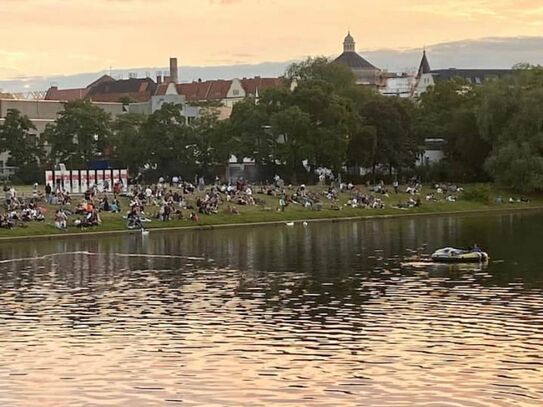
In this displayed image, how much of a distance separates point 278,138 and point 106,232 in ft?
132

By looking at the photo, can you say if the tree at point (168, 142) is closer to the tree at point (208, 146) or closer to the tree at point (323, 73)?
the tree at point (208, 146)

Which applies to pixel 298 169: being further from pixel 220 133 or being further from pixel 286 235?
pixel 286 235

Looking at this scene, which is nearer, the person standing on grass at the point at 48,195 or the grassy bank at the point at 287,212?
the grassy bank at the point at 287,212

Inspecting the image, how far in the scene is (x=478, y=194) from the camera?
103750 mm

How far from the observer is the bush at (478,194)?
103 metres

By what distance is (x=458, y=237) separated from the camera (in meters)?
71.8

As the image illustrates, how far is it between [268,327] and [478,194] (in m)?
70.0

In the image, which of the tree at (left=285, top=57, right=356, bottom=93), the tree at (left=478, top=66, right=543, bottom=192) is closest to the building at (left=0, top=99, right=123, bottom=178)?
the tree at (left=285, top=57, right=356, bottom=93)

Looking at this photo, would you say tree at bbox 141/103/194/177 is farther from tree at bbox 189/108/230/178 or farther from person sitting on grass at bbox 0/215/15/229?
person sitting on grass at bbox 0/215/15/229

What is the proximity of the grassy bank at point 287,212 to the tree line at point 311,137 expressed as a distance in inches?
214

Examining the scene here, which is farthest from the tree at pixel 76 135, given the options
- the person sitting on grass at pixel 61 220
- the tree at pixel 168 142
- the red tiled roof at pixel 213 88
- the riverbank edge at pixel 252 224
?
the red tiled roof at pixel 213 88

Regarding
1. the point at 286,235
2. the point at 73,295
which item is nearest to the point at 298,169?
the point at 286,235

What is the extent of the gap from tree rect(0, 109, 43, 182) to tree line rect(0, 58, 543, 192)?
4.2 inches

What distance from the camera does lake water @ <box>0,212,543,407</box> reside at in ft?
91.1
